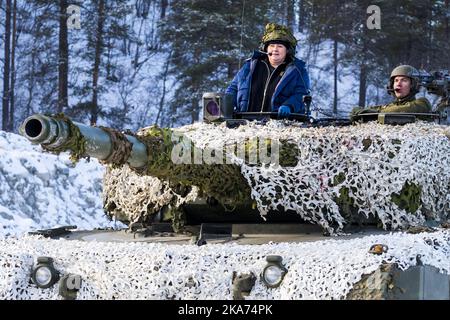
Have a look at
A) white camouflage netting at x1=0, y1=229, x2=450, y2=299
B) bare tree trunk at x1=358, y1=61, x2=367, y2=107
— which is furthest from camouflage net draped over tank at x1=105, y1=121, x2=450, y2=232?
bare tree trunk at x1=358, y1=61, x2=367, y2=107

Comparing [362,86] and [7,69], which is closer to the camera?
[7,69]

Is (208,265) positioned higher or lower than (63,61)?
lower

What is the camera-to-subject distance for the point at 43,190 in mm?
18047

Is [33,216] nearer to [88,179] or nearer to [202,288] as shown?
[88,179]

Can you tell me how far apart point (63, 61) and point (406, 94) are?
18679mm

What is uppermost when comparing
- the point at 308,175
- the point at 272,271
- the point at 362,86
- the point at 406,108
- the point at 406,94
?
the point at 362,86

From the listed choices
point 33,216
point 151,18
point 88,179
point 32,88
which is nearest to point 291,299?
point 33,216

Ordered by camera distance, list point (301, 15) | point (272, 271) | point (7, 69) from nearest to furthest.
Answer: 1. point (272, 271)
2. point (7, 69)
3. point (301, 15)

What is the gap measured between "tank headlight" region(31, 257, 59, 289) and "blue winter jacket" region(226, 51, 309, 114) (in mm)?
3224

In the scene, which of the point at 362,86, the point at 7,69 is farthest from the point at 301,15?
the point at 7,69

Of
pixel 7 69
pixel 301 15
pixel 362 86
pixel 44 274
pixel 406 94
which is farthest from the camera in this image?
pixel 301 15

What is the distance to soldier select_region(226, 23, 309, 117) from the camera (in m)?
9.09

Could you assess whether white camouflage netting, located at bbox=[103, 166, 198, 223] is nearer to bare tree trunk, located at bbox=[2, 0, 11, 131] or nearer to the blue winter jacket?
the blue winter jacket

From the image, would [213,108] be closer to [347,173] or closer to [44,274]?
[347,173]
